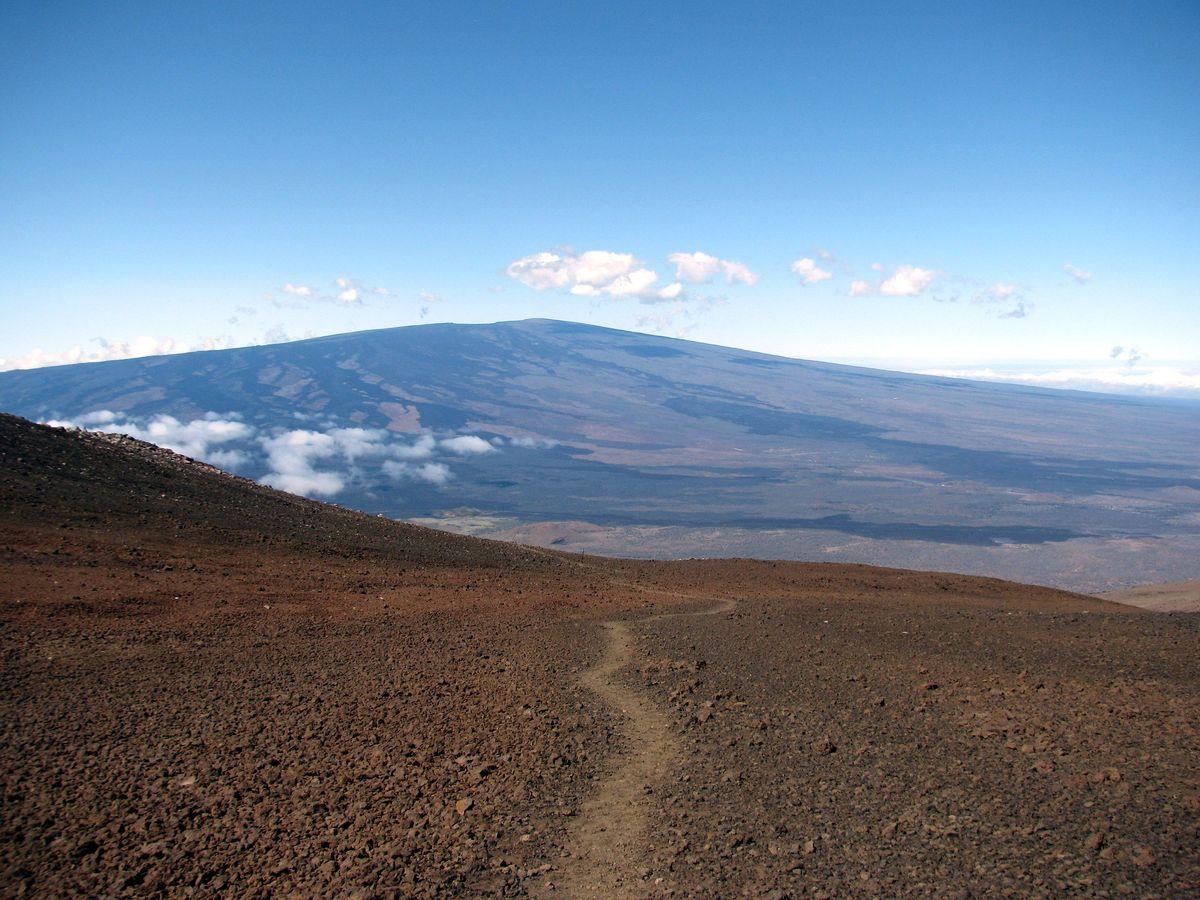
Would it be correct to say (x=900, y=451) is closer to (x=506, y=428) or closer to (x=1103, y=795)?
(x=506, y=428)

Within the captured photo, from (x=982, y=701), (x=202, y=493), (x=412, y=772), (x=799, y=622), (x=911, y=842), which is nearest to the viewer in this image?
(x=911, y=842)

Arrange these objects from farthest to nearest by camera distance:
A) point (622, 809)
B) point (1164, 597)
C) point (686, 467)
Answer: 1. point (686, 467)
2. point (1164, 597)
3. point (622, 809)

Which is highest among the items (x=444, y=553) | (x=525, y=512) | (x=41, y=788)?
(x=41, y=788)

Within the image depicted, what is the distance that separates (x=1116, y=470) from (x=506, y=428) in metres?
124

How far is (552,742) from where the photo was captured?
272 inches

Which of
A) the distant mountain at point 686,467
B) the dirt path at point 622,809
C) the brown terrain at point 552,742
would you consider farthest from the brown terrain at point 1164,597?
the distant mountain at point 686,467

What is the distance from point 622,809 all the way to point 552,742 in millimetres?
1335

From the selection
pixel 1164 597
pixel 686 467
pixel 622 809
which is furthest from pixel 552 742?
pixel 686 467

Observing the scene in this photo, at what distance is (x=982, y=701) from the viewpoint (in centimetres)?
766

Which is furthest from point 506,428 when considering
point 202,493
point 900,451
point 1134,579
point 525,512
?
point 202,493

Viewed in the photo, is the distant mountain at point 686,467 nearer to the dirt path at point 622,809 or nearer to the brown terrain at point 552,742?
the brown terrain at point 552,742

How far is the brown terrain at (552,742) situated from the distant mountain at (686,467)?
6726 centimetres

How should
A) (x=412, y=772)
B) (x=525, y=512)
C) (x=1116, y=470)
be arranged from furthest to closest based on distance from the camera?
(x=1116, y=470) → (x=525, y=512) → (x=412, y=772)

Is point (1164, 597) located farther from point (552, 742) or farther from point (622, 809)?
point (622, 809)
